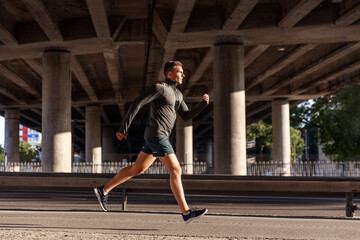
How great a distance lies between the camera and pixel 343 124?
29.1m

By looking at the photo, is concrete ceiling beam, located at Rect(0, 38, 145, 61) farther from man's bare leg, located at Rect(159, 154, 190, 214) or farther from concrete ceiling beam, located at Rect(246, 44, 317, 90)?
man's bare leg, located at Rect(159, 154, 190, 214)

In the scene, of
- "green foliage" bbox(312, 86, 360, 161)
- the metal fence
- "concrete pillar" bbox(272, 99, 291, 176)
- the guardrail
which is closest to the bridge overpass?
"green foliage" bbox(312, 86, 360, 161)

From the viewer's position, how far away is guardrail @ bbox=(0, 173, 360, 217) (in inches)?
322

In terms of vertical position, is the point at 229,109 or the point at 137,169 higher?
the point at 229,109

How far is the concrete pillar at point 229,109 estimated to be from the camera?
723 inches

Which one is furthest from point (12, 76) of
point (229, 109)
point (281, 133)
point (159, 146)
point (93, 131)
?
point (159, 146)

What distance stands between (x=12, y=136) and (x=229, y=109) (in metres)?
33.9

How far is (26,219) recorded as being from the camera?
7.22 m

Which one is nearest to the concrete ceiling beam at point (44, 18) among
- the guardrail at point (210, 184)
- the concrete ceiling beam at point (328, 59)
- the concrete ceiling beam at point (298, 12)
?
the guardrail at point (210, 184)

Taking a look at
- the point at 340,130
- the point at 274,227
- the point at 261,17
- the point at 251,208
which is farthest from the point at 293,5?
the point at 340,130

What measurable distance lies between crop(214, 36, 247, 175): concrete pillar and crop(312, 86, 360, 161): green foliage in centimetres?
1170

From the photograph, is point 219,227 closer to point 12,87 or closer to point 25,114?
point 12,87

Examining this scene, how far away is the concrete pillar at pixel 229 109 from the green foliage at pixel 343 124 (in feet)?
38.4

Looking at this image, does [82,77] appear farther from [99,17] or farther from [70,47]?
[99,17]
